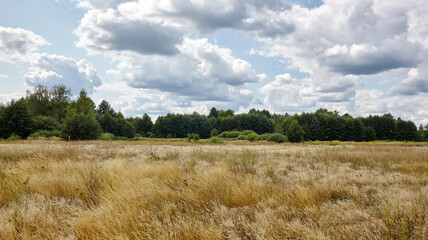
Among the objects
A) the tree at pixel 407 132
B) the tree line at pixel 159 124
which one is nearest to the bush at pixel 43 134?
the tree line at pixel 159 124

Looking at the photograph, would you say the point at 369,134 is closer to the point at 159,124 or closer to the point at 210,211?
the point at 159,124

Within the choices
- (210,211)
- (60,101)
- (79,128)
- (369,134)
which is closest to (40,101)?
(60,101)

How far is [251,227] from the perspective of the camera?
326 centimetres

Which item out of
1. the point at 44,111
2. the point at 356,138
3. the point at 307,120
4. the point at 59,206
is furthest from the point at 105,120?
the point at 59,206

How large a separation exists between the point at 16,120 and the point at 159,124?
234 ft

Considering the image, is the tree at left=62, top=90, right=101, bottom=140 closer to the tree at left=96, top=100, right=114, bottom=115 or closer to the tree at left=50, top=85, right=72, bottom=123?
the tree at left=50, top=85, right=72, bottom=123

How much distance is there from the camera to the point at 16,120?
1898 inches

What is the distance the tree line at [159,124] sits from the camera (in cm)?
4822

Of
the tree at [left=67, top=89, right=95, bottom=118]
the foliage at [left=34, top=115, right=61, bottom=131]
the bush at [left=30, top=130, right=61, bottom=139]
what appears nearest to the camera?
the bush at [left=30, top=130, right=61, bottom=139]

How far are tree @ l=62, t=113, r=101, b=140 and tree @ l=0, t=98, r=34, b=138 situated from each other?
8.63m

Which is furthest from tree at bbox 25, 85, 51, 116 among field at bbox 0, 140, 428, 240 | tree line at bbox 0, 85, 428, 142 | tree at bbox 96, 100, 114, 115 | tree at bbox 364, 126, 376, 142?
tree at bbox 364, 126, 376, 142

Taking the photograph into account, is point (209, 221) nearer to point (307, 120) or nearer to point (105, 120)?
point (307, 120)

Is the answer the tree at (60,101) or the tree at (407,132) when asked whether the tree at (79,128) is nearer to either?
the tree at (60,101)

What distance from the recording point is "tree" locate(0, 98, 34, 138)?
47.2 meters
